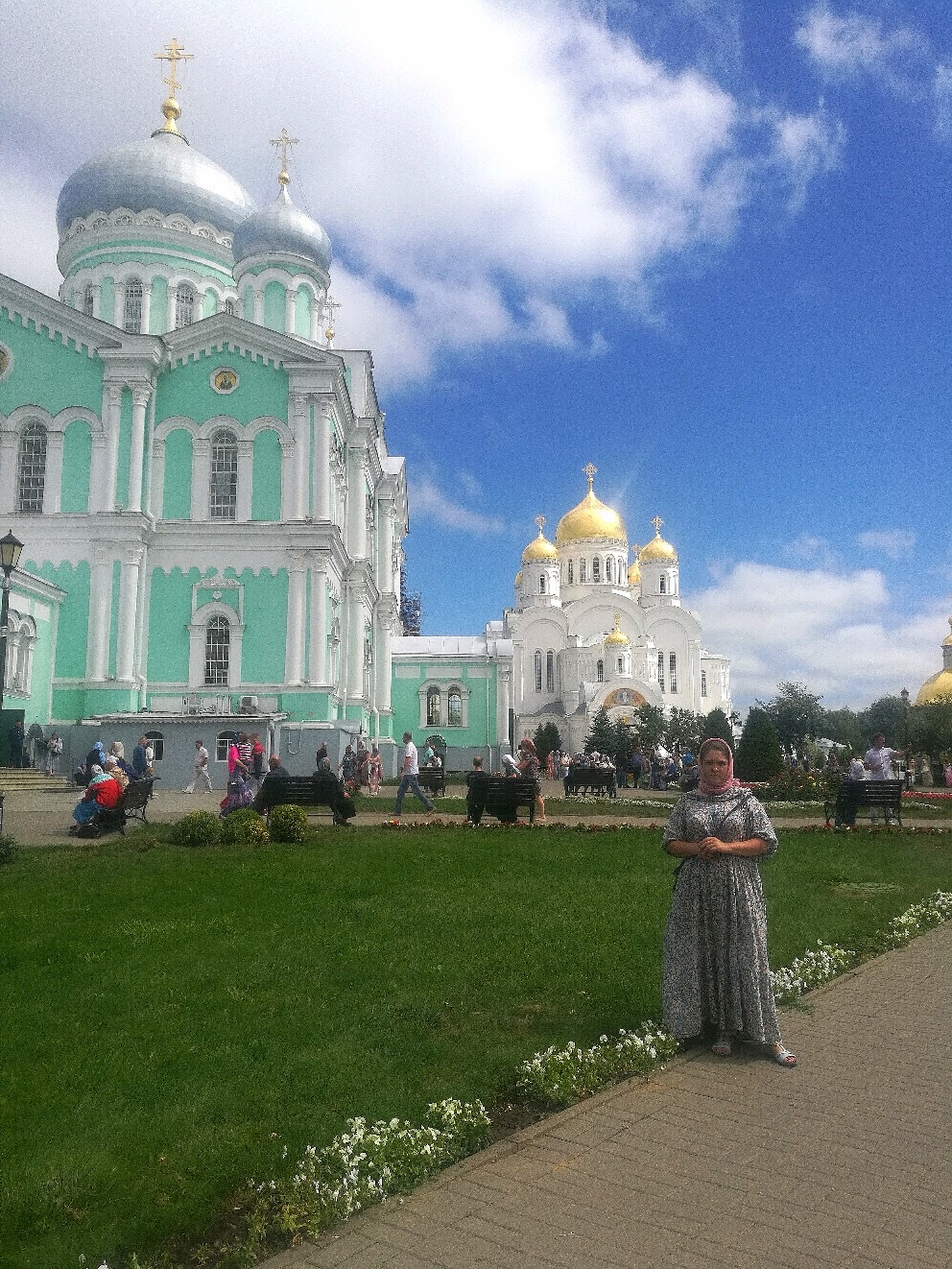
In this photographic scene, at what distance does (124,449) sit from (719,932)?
1099 inches

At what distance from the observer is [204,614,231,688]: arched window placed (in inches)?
1191

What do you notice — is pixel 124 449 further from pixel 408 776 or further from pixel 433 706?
pixel 433 706

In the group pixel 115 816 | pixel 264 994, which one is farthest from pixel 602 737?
pixel 264 994

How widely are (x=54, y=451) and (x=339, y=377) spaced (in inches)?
333

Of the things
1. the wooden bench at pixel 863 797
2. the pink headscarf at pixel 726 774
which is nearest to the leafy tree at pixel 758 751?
the wooden bench at pixel 863 797

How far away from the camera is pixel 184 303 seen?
38312 millimetres

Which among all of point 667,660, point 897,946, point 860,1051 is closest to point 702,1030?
point 860,1051

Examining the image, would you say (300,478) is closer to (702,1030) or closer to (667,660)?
(702,1030)

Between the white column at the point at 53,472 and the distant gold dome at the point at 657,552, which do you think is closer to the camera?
the white column at the point at 53,472

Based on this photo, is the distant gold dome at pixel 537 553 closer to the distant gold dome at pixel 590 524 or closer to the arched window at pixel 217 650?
the distant gold dome at pixel 590 524

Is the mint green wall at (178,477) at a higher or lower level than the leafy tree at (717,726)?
higher

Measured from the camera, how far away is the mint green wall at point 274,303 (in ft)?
118

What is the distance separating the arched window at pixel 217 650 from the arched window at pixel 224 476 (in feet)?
10.3

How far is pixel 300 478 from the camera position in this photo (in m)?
30.7
